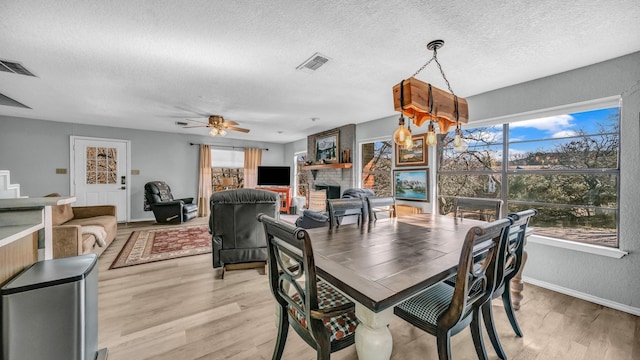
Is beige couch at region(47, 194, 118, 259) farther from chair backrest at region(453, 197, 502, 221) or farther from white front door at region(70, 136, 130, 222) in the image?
chair backrest at region(453, 197, 502, 221)

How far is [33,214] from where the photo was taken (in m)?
1.29

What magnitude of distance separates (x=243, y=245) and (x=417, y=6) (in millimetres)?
2656

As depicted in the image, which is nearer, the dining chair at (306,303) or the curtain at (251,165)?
the dining chair at (306,303)

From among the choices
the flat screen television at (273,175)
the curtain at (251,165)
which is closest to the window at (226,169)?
the curtain at (251,165)

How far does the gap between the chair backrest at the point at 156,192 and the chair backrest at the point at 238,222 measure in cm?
368

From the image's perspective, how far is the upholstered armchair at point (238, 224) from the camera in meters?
2.59

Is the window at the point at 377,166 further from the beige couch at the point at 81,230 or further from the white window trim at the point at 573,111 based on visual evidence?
the beige couch at the point at 81,230

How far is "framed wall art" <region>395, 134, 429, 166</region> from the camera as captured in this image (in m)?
3.93

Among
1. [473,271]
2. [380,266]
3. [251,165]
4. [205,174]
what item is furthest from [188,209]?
[473,271]

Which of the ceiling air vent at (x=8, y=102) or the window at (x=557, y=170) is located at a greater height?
the ceiling air vent at (x=8, y=102)

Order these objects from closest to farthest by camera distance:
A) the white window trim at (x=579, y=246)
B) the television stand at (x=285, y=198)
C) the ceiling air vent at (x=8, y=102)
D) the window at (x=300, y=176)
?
the white window trim at (x=579, y=246) < the ceiling air vent at (x=8, y=102) < the television stand at (x=285, y=198) < the window at (x=300, y=176)

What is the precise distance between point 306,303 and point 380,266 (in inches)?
15.5

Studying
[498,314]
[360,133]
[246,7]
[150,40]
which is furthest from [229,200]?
[360,133]

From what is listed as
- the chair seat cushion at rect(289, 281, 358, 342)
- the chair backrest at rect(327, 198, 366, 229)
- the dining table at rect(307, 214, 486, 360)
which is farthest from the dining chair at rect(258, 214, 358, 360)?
the chair backrest at rect(327, 198, 366, 229)
